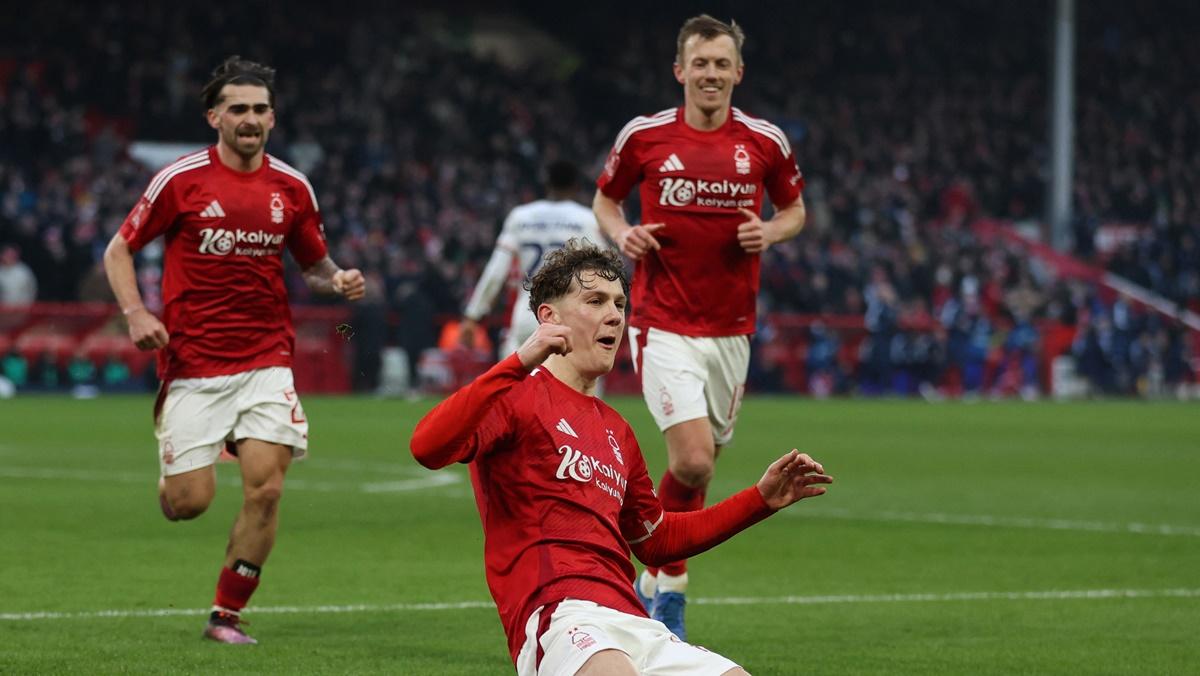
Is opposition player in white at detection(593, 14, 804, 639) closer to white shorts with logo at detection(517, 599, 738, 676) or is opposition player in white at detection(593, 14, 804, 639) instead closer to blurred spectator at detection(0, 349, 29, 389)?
white shorts with logo at detection(517, 599, 738, 676)

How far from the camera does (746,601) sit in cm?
948

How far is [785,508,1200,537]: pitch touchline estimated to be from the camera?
13.0 meters

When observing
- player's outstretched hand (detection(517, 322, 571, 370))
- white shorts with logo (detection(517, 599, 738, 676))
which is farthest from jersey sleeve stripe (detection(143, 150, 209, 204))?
white shorts with logo (detection(517, 599, 738, 676))

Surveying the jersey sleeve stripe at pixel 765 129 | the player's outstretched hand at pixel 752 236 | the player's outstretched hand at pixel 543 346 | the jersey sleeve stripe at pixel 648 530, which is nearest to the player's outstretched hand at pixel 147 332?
the player's outstretched hand at pixel 752 236

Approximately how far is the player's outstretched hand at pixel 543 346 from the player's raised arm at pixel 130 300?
3.28 meters

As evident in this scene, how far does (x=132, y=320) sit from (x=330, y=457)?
33.6 ft

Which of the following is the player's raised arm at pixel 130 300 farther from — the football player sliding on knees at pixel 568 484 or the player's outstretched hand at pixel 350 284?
the football player sliding on knees at pixel 568 484

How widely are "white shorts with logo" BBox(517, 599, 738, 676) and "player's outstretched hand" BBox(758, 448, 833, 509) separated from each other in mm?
612

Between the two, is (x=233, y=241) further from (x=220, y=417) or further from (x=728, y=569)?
(x=728, y=569)

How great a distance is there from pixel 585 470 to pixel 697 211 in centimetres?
374

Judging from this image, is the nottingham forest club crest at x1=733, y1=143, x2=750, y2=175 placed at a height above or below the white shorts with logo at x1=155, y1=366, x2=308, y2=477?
above

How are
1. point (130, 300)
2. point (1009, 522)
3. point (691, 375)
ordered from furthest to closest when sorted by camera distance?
point (1009, 522) < point (691, 375) < point (130, 300)

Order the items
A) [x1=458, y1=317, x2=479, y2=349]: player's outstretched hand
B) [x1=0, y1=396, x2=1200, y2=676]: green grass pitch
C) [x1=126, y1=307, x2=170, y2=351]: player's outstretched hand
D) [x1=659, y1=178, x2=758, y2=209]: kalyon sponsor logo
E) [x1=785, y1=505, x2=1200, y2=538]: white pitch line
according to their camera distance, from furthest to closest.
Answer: [x1=458, y1=317, x2=479, y2=349]: player's outstretched hand
[x1=785, y1=505, x2=1200, y2=538]: white pitch line
[x1=659, y1=178, x2=758, y2=209]: kalyon sponsor logo
[x1=126, y1=307, x2=170, y2=351]: player's outstretched hand
[x1=0, y1=396, x2=1200, y2=676]: green grass pitch

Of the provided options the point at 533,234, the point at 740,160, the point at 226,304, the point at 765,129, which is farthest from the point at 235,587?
the point at 533,234
